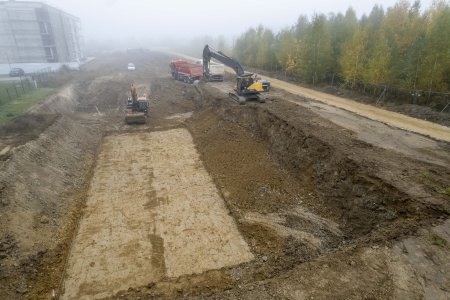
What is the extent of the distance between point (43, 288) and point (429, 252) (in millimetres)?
11056

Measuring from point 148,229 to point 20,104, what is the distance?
756 inches

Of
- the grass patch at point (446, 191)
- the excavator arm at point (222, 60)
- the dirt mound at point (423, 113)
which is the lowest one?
the grass patch at point (446, 191)

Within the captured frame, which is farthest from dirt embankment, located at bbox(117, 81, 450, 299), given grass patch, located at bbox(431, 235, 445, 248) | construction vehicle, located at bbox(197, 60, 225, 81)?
construction vehicle, located at bbox(197, 60, 225, 81)

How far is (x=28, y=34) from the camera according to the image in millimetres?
47906

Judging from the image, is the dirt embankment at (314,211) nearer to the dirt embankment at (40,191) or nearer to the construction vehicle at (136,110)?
the dirt embankment at (40,191)

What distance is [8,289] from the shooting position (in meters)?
8.45

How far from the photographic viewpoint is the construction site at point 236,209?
26.1 ft

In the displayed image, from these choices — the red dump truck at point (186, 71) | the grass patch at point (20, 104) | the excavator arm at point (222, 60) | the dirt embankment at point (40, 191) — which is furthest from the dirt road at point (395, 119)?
the grass patch at point (20, 104)

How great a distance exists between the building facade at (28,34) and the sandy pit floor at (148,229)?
1701 inches

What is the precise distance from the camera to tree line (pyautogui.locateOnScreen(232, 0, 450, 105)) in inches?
817

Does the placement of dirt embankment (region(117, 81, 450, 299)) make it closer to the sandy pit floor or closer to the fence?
the sandy pit floor

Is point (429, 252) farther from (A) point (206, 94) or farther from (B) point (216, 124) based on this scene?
(A) point (206, 94)

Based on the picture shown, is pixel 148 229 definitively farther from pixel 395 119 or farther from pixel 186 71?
pixel 186 71

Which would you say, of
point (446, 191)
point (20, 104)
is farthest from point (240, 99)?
point (20, 104)
